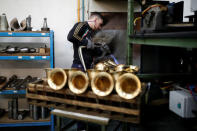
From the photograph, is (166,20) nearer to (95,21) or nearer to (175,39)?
(175,39)

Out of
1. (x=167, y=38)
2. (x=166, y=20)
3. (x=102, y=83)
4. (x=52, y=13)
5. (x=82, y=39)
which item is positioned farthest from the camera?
(x=52, y=13)

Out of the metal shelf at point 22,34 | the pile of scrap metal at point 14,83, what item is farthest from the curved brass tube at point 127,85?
the pile of scrap metal at point 14,83

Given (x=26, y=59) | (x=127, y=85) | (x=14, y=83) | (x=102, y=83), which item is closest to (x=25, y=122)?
(x=14, y=83)

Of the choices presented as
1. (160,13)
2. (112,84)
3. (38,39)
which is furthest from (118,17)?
(112,84)

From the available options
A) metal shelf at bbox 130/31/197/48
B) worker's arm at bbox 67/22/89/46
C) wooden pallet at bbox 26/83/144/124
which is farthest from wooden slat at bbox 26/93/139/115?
worker's arm at bbox 67/22/89/46

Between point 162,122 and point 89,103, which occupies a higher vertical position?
point 89,103

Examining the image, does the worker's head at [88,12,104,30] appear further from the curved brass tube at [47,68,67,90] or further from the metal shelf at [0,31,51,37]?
the curved brass tube at [47,68,67,90]

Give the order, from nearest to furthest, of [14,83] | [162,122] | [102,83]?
1. [102,83]
2. [162,122]
3. [14,83]

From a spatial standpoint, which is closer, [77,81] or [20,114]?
[77,81]

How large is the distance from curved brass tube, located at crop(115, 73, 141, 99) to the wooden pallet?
0.16 ft

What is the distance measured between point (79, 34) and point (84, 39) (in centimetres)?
14

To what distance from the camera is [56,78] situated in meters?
2.21

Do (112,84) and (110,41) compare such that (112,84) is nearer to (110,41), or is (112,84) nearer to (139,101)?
(139,101)

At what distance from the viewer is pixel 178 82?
3.61m
